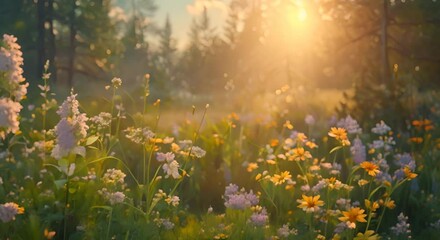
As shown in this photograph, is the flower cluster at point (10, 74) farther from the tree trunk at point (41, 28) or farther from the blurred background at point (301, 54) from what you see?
the tree trunk at point (41, 28)

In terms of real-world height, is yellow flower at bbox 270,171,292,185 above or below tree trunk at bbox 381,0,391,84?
below

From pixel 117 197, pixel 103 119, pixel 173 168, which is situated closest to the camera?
pixel 117 197

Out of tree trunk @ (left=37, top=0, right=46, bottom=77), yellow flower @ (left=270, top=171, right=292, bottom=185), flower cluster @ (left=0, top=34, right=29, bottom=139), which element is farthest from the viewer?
tree trunk @ (left=37, top=0, right=46, bottom=77)

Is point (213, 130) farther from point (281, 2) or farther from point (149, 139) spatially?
point (281, 2)

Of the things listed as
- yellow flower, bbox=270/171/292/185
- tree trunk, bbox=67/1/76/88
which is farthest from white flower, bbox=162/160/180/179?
tree trunk, bbox=67/1/76/88

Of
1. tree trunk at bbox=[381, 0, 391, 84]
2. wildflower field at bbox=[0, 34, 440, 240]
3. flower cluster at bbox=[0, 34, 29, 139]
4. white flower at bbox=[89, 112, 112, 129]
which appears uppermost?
tree trunk at bbox=[381, 0, 391, 84]

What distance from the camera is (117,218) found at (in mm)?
3389

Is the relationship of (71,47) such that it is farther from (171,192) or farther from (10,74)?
(10,74)

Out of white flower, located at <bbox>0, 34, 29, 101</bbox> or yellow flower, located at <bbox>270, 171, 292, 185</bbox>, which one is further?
yellow flower, located at <bbox>270, 171, 292, 185</bbox>

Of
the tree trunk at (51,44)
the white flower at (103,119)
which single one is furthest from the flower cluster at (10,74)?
the tree trunk at (51,44)

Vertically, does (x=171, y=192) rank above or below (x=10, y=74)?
below

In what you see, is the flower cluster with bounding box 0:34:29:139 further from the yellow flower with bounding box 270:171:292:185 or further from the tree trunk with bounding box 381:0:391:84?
the tree trunk with bounding box 381:0:391:84

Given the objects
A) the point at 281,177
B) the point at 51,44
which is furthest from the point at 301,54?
the point at 281,177

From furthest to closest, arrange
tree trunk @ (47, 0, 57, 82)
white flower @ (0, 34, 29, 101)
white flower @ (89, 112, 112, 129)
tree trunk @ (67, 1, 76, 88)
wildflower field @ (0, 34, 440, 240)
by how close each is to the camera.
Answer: tree trunk @ (67, 1, 76, 88) → tree trunk @ (47, 0, 57, 82) → white flower @ (89, 112, 112, 129) → wildflower field @ (0, 34, 440, 240) → white flower @ (0, 34, 29, 101)
